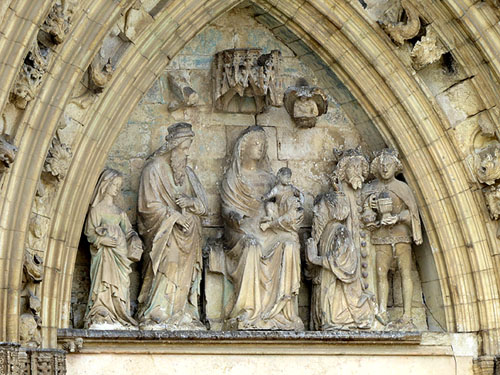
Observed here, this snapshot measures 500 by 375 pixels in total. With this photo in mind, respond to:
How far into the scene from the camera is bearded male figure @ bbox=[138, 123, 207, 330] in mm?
11031

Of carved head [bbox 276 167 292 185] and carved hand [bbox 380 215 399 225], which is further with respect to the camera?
carved hand [bbox 380 215 399 225]

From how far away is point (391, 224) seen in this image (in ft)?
38.2

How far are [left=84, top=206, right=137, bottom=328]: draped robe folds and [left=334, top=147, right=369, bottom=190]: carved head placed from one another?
1.89 meters

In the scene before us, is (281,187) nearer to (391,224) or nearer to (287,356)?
(391,224)

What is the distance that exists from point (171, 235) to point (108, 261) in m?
0.53

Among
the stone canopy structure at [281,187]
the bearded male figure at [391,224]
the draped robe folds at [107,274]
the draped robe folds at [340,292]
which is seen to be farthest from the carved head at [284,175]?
the draped robe folds at [107,274]

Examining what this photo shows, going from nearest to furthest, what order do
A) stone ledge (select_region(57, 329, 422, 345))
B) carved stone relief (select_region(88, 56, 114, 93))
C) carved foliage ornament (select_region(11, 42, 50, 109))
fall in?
carved foliage ornament (select_region(11, 42, 50, 109)) → carved stone relief (select_region(88, 56, 114, 93)) → stone ledge (select_region(57, 329, 422, 345))

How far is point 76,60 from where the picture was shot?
10.3m

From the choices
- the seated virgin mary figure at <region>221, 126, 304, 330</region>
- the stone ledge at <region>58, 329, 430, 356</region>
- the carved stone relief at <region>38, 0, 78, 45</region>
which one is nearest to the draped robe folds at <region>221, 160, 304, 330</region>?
the seated virgin mary figure at <region>221, 126, 304, 330</region>

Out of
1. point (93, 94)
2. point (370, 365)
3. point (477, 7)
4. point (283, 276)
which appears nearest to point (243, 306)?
point (283, 276)

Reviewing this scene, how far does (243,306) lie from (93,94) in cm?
195

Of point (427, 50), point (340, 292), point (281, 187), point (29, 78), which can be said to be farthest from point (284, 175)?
point (29, 78)

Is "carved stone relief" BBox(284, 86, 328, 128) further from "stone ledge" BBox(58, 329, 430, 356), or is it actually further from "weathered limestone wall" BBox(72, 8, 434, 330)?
"stone ledge" BBox(58, 329, 430, 356)

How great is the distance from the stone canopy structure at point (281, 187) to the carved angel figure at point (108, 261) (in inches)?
0.6
